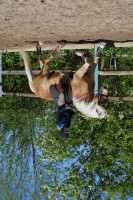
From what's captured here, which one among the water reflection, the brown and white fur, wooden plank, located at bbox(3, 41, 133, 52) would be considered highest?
→ wooden plank, located at bbox(3, 41, 133, 52)

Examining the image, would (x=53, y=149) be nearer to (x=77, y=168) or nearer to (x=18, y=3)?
(x=77, y=168)

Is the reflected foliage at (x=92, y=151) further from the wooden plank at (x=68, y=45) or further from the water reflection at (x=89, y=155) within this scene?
the wooden plank at (x=68, y=45)

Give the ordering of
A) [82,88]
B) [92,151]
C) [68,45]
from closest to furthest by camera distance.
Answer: [82,88] < [68,45] < [92,151]

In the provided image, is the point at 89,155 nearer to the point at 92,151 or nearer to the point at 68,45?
the point at 92,151

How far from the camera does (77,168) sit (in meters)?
7.72

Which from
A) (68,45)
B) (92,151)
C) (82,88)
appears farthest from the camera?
(92,151)

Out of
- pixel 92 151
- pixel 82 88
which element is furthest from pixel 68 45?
pixel 92 151

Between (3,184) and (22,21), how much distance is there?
8580 millimetres

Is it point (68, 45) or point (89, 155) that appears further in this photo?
point (89, 155)

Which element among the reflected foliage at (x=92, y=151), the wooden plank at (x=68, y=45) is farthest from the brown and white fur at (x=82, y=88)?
the reflected foliage at (x=92, y=151)

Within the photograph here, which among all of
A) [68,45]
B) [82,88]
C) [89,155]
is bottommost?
[89,155]

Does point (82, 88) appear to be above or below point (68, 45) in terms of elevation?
below

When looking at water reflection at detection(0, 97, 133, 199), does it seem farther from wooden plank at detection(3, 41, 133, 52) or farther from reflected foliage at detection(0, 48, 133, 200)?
wooden plank at detection(3, 41, 133, 52)

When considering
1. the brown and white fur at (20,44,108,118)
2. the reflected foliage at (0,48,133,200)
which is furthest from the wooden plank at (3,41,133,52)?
the reflected foliage at (0,48,133,200)
